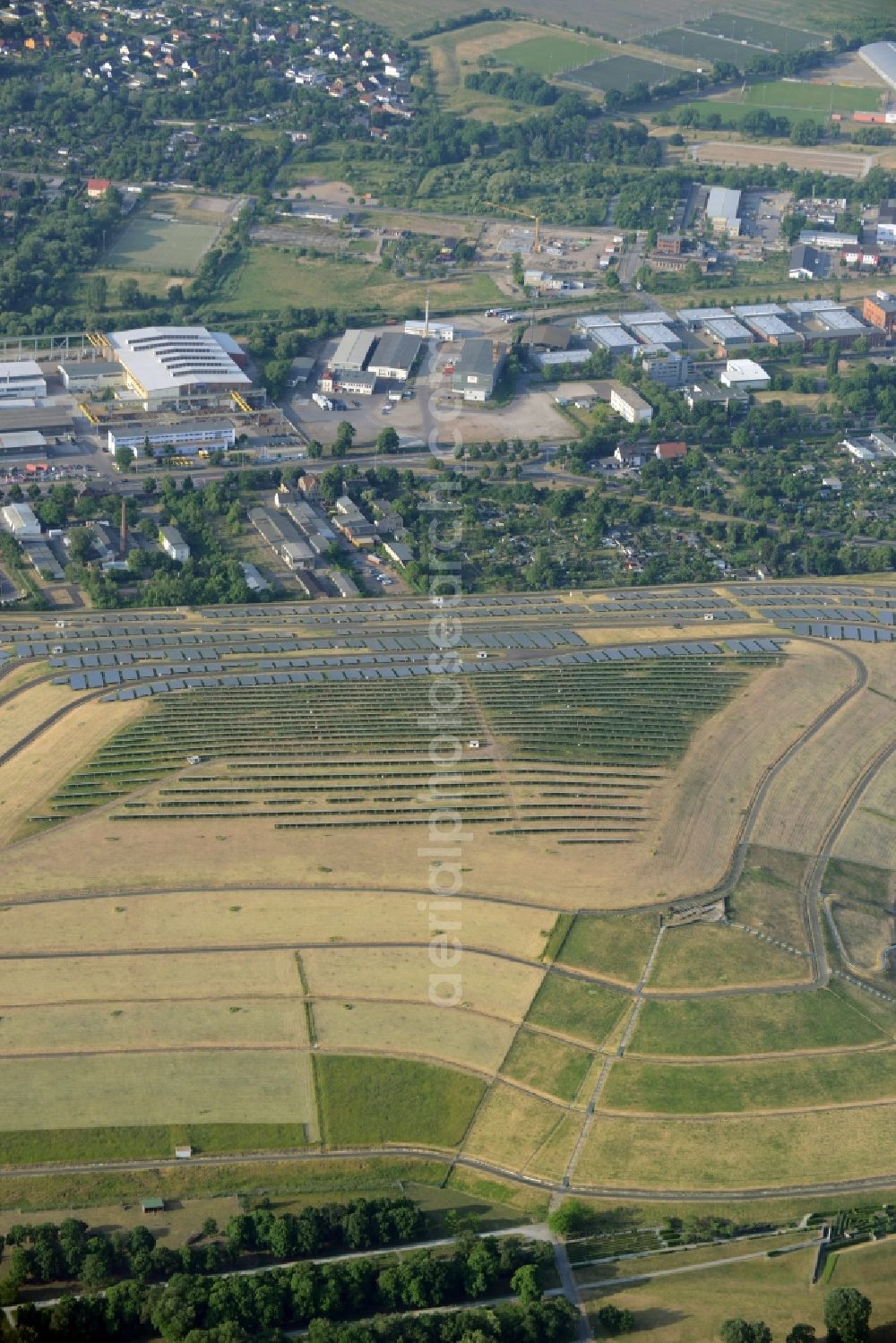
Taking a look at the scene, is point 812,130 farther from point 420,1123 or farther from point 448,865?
point 420,1123

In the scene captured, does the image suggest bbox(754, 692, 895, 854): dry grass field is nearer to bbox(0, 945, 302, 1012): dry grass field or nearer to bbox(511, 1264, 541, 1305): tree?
bbox(0, 945, 302, 1012): dry grass field

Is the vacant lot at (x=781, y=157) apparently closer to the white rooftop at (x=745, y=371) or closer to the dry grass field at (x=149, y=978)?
the white rooftop at (x=745, y=371)

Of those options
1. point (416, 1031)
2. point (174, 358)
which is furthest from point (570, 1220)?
point (174, 358)

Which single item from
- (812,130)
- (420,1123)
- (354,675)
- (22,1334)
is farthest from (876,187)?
(22,1334)

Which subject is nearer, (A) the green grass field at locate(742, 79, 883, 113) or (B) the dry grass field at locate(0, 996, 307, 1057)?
(B) the dry grass field at locate(0, 996, 307, 1057)

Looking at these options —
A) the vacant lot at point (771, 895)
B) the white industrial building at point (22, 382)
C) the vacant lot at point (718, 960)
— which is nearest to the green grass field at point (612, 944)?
the vacant lot at point (718, 960)

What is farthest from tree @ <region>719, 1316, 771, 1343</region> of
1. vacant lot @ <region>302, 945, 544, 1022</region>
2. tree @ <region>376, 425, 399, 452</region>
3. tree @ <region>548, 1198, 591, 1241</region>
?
tree @ <region>376, 425, 399, 452</region>
